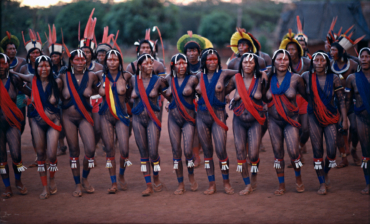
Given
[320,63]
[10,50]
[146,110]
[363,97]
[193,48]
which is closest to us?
[363,97]

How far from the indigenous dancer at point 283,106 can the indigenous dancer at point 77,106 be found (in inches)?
114

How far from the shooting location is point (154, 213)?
18.2 ft

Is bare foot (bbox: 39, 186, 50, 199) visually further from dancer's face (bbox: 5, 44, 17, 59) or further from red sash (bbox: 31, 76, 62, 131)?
dancer's face (bbox: 5, 44, 17, 59)

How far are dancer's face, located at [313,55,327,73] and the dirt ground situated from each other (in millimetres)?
1978

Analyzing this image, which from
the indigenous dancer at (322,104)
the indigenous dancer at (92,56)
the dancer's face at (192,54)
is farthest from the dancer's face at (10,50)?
the indigenous dancer at (322,104)

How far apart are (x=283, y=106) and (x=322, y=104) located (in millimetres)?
598

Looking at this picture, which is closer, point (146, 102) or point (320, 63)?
point (320, 63)

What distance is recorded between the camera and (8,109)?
608 cm

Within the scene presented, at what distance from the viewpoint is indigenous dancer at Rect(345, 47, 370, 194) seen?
5844 millimetres

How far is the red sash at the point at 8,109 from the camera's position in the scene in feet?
19.8

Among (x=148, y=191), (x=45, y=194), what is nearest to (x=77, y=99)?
(x=45, y=194)

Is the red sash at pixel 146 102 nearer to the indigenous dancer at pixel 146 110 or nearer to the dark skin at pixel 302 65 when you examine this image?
the indigenous dancer at pixel 146 110

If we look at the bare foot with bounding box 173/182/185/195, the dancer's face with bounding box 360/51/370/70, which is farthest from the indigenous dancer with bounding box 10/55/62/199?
the dancer's face with bounding box 360/51/370/70

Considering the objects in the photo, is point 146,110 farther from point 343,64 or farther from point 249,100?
point 343,64
